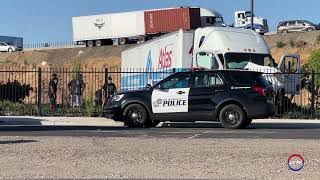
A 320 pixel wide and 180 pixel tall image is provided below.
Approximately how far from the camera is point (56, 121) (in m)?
21.0

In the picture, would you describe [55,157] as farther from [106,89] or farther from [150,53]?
[150,53]

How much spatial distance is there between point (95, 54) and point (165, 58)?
138 ft

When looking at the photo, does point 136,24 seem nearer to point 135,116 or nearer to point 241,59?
point 241,59

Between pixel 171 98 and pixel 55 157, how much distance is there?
7.65 meters

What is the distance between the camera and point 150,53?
27.9m

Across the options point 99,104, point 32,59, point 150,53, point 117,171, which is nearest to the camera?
point 117,171

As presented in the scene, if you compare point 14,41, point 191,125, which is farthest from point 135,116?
point 14,41

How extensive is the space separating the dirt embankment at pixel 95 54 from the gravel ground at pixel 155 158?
129 feet

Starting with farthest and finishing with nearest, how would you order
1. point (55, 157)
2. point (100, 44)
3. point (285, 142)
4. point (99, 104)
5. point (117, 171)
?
point (100, 44)
point (99, 104)
point (285, 142)
point (55, 157)
point (117, 171)

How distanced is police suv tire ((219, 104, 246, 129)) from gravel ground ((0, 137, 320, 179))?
12.3 ft

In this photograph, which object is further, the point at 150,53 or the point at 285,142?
the point at 150,53

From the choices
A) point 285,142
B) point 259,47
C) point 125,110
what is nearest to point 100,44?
point 259,47

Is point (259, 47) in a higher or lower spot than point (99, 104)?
higher

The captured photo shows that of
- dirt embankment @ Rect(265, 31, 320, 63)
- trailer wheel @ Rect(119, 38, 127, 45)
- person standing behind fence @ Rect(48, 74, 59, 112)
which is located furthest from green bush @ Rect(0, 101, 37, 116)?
trailer wheel @ Rect(119, 38, 127, 45)
